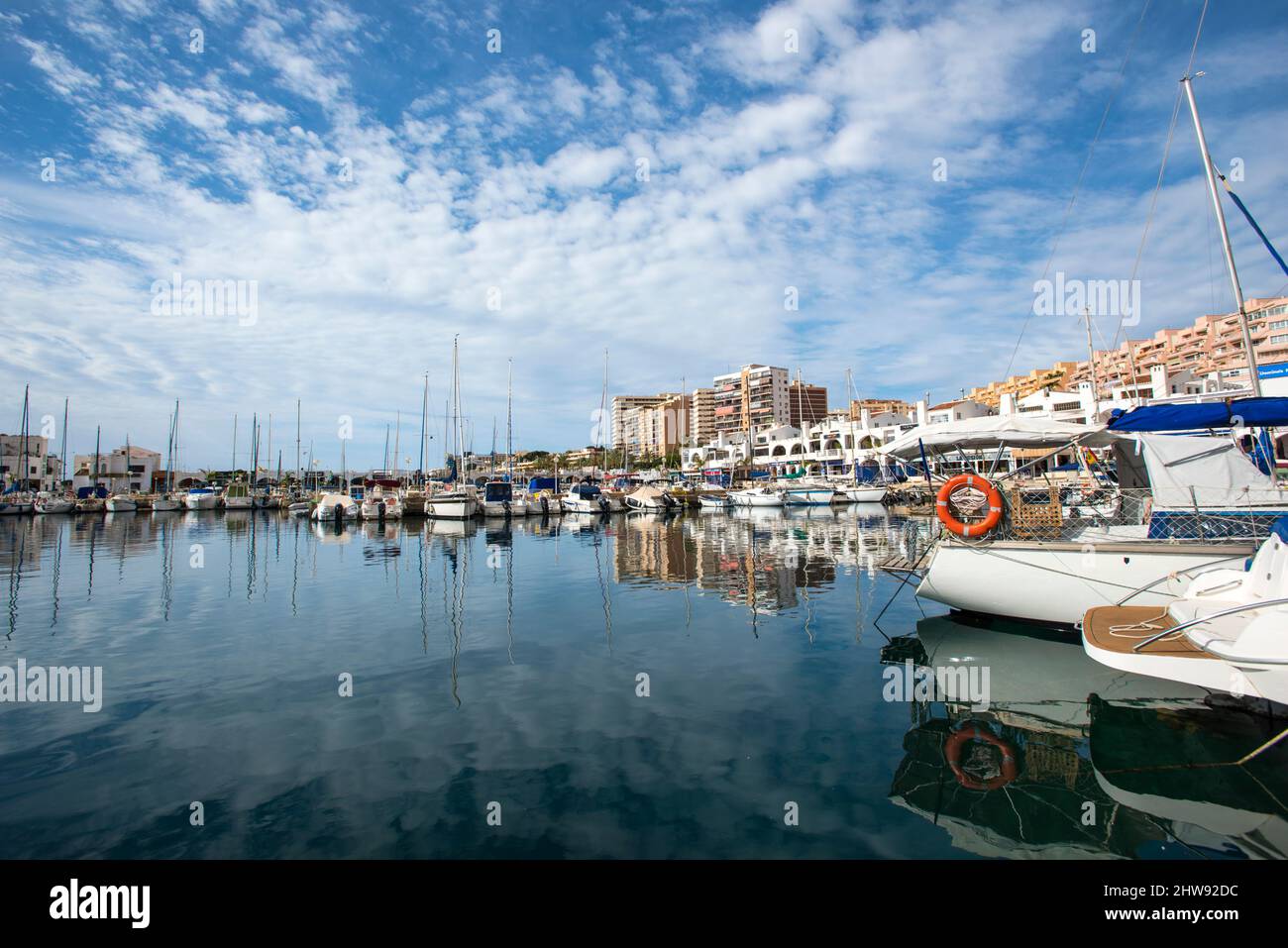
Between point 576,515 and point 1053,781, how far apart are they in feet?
180

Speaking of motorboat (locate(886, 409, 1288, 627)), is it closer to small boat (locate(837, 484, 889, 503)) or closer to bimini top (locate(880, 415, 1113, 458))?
bimini top (locate(880, 415, 1113, 458))

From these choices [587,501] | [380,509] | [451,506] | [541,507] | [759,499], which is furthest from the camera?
[759,499]

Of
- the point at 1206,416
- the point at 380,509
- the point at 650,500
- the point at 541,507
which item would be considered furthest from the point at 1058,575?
the point at 380,509

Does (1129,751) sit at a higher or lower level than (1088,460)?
lower

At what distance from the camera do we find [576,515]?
60.3 meters

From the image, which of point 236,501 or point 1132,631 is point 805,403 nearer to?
point 236,501

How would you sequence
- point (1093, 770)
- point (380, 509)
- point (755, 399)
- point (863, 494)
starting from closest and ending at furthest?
point (1093, 770), point (380, 509), point (863, 494), point (755, 399)

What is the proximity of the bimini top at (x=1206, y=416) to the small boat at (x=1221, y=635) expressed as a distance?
477 cm

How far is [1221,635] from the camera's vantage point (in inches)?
280

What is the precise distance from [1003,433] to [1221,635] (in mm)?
7234

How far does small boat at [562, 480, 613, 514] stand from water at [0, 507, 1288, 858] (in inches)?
1673

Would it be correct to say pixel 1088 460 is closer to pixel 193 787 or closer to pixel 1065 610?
pixel 1065 610

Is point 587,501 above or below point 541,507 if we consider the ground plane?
above
